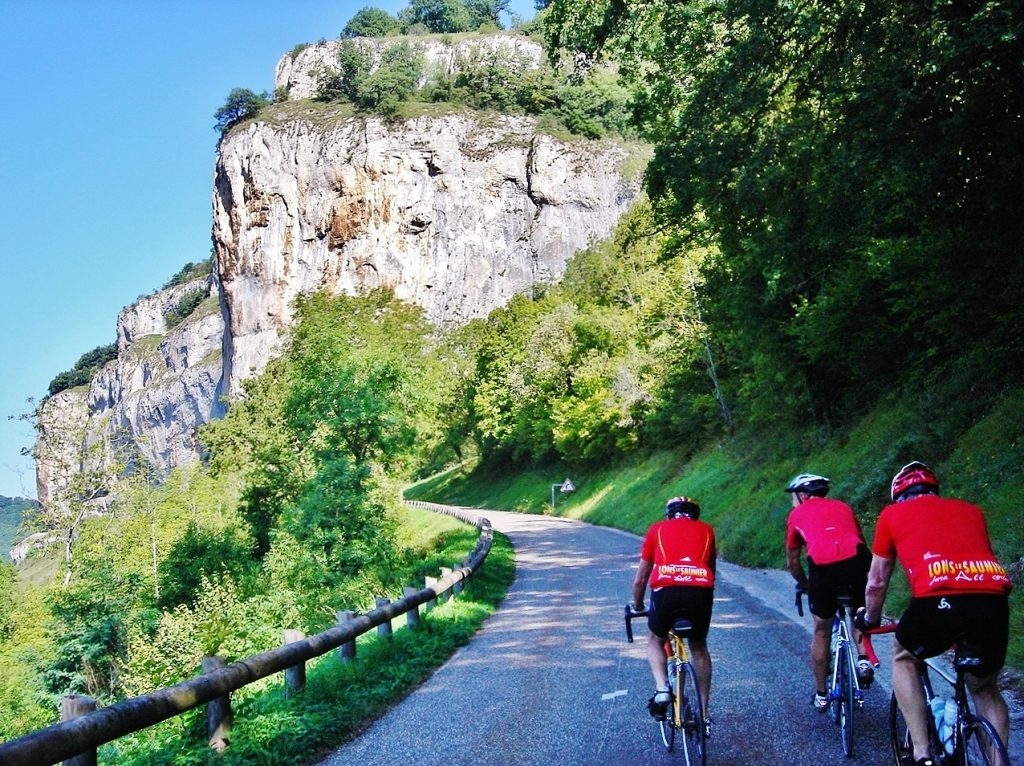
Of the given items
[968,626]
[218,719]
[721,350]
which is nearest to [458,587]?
[218,719]

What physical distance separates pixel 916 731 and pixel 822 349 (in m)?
16.7

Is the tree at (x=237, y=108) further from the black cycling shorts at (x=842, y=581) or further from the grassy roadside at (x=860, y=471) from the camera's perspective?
the black cycling shorts at (x=842, y=581)

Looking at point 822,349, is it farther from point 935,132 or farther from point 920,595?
point 920,595

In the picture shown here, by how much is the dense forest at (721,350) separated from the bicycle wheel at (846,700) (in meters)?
3.93

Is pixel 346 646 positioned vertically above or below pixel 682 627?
below

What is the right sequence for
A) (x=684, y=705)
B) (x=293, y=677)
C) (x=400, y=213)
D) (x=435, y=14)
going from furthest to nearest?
(x=435, y=14) < (x=400, y=213) < (x=293, y=677) < (x=684, y=705)

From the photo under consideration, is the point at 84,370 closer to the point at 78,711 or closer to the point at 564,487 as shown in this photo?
the point at 564,487

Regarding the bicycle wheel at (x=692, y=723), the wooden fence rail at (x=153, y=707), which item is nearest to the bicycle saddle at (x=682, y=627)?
the bicycle wheel at (x=692, y=723)

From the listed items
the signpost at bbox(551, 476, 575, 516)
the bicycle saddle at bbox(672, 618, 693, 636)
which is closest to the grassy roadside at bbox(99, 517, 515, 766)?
the bicycle saddle at bbox(672, 618, 693, 636)

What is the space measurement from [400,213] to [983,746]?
98.1 metres

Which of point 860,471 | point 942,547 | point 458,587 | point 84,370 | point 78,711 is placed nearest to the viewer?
point 942,547

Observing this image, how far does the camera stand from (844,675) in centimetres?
575

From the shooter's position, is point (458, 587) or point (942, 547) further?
point (458, 587)

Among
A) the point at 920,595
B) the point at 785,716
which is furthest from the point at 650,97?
the point at 920,595
